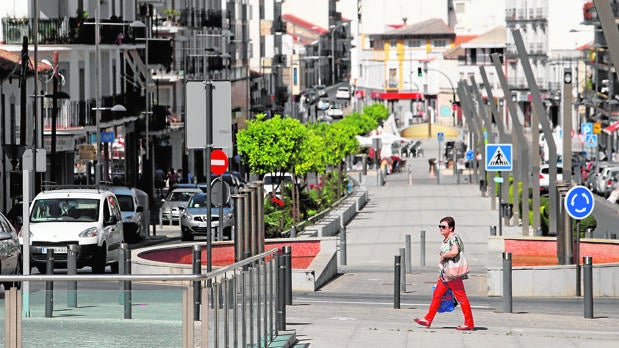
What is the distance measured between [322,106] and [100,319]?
16086 cm

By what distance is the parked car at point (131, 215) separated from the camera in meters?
45.3

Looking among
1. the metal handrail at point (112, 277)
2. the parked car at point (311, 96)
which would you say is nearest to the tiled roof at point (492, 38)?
the parked car at point (311, 96)

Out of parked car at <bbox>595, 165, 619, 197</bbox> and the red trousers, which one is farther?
parked car at <bbox>595, 165, 619, 197</bbox>

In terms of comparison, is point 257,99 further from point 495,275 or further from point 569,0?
point 495,275

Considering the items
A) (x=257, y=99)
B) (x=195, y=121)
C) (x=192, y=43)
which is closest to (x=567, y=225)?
(x=195, y=121)

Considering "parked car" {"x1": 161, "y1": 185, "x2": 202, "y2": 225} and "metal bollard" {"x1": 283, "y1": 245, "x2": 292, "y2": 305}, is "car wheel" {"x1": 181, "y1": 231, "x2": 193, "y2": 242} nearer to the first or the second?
"parked car" {"x1": 161, "y1": 185, "x2": 202, "y2": 225}

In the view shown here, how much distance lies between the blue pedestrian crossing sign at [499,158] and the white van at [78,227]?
12550mm

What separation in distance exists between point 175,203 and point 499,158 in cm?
1605

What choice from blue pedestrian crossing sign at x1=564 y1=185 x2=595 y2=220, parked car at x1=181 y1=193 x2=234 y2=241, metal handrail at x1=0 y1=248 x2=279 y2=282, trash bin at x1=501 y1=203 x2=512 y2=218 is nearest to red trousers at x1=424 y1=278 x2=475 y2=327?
metal handrail at x1=0 y1=248 x2=279 y2=282

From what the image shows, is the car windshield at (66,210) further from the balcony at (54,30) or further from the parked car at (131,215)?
the balcony at (54,30)

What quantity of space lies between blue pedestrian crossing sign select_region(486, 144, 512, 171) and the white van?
12550mm

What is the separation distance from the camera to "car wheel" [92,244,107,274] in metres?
30.9

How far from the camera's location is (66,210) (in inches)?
1298

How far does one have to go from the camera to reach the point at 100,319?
1223 centimetres
